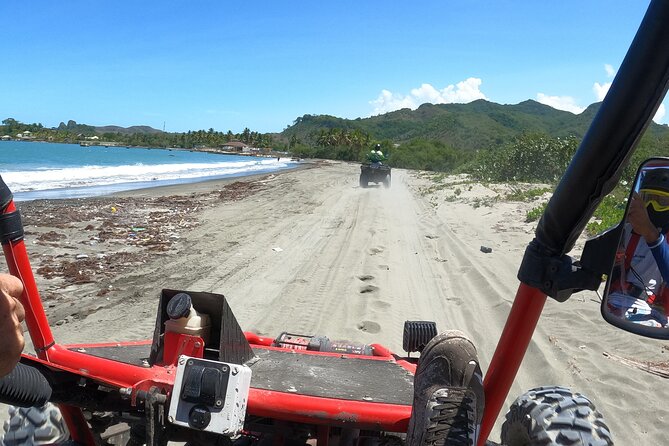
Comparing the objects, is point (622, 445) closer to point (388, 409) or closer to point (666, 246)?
point (388, 409)

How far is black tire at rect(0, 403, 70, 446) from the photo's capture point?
8.59ft

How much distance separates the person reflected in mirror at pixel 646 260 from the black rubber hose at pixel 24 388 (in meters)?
2.06

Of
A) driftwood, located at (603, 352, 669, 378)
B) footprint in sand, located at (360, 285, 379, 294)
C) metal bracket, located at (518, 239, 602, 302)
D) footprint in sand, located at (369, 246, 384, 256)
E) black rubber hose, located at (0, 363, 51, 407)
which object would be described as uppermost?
metal bracket, located at (518, 239, 602, 302)

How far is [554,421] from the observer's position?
Result: 2.35m

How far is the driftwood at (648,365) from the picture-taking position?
4980 mm

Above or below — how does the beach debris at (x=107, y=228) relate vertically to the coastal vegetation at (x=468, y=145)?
below

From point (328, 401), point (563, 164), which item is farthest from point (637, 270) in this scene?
point (563, 164)

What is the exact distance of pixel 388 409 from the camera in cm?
220

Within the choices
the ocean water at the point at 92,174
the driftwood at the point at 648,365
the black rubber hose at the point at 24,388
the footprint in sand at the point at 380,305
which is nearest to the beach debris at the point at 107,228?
the ocean water at the point at 92,174

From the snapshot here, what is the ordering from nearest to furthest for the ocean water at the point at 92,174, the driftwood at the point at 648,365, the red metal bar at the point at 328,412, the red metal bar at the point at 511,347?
the red metal bar at the point at 511,347 < the red metal bar at the point at 328,412 < the driftwood at the point at 648,365 < the ocean water at the point at 92,174

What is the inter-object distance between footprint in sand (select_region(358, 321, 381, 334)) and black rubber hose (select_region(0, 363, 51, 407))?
4256mm

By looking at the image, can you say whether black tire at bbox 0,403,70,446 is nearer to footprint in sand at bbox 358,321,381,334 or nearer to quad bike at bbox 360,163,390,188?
footprint in sand at bbox 358,321,381,334

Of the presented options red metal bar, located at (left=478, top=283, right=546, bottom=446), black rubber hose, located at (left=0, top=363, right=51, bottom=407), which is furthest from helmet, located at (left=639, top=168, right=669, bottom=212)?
black rubber hose, located at (left=0, top=363, right=51, bottom=407)

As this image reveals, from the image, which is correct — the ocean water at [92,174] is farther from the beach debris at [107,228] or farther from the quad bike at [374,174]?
the quad bike at [374,174]
